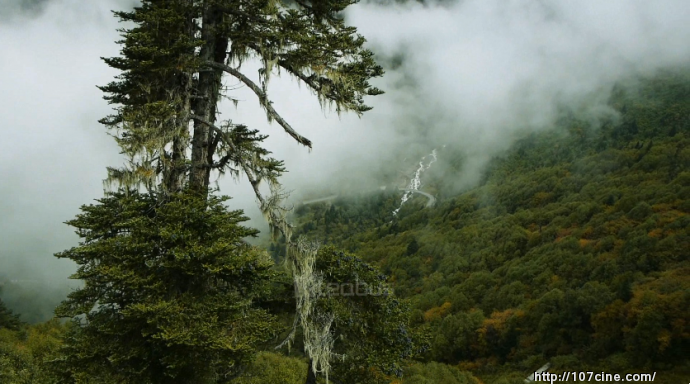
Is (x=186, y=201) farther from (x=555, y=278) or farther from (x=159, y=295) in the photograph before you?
(x=555, y=278)

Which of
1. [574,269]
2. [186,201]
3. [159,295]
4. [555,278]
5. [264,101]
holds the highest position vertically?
[574,269]

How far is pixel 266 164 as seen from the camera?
7.00 metres

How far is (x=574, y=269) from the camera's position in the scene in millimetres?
106125

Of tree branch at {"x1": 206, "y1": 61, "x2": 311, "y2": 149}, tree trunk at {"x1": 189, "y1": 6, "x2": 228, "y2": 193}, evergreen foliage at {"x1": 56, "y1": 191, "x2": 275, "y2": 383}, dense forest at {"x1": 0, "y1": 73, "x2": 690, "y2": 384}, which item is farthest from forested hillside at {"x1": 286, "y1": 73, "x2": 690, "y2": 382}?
evergreen foliage at {"x1": 56, "y1": 191, "x2": 275, "y2": 383}

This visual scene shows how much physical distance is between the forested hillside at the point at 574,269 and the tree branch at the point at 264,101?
160ft

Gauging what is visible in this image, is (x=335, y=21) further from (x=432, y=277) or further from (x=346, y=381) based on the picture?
(x=432, y=277)

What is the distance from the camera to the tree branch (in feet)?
23.3

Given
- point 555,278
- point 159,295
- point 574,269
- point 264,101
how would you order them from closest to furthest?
1. point 159,295
2. point 264,101
3. point 574,269
4. point 555,278

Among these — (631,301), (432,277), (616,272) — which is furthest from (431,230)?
(631,301)

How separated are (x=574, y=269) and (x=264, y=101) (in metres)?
113

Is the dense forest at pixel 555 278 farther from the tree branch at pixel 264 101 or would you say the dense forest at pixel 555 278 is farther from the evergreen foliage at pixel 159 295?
the tree branch at pixel 264 101

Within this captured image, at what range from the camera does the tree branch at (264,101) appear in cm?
710

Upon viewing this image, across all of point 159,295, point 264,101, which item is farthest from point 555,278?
point 159,295

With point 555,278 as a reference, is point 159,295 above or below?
below
